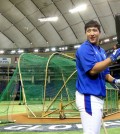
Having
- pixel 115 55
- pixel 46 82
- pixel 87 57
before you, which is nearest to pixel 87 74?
pixel 87 57

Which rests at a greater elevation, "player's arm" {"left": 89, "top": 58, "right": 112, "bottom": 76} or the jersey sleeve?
the jersey sleeve

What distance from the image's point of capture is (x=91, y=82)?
3.62 metres

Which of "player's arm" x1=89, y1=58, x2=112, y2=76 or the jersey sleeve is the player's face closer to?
the jersey sleeve

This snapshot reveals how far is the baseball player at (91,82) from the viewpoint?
3.53 meters

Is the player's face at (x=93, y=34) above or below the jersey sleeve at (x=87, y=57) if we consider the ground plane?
above

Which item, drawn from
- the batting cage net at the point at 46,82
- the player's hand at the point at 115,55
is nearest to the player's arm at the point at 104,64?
the player's hand at the point at 115,55

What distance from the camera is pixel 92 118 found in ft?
11.6

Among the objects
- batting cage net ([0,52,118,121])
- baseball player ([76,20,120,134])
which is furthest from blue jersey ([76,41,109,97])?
batting cage net ([0,52,118,121])

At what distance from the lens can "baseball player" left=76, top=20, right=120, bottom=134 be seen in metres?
3.53

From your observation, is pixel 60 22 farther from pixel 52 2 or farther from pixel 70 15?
pixel 52 2

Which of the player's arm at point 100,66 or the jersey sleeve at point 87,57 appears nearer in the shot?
the player's arm at point 100,66

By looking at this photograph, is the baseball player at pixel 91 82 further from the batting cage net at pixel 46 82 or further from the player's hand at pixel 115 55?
the batting cage net at pixel 46 82

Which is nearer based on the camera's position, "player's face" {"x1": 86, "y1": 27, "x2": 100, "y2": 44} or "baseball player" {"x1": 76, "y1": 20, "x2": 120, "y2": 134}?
"baseball player" {"x1": 76, "y1": 20, "x2": 120, "y2": 134}

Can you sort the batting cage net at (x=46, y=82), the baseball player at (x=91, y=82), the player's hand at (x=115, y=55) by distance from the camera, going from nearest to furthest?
1. the player's hand at (x=115, y=55)
2. the baseball player at (x=91, y=82)
3. the batting cage net at (x=46, y=82)
